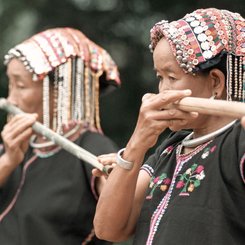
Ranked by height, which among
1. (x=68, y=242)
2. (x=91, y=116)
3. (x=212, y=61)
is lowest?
(x=68, y=242)

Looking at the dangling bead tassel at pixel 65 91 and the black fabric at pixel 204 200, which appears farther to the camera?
the dangling bead tassel at pixel 65 91

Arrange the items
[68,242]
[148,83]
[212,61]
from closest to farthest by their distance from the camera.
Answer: [212,61], [68,242], [148,83]

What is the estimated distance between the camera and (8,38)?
5.26 meters

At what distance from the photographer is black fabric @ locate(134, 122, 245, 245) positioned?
2.36m

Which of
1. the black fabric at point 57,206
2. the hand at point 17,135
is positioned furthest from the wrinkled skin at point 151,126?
the hand at point 17,135

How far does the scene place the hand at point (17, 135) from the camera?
12.1ft

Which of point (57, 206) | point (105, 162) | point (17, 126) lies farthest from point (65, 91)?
point (105, 162)

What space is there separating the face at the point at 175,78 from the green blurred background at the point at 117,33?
2324mm

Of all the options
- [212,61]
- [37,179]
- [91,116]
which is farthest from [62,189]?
[212,61]

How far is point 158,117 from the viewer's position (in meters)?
2.45

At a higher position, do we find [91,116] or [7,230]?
Answer: [91,116]

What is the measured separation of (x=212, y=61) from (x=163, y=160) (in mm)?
340

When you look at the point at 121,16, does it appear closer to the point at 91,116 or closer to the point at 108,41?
the point at 108,41

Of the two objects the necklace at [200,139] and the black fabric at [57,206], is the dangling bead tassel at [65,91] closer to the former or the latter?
the black fabric at [57,206]
